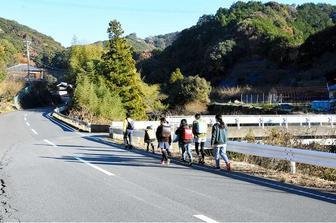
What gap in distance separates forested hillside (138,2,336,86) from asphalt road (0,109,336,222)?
2501 inches

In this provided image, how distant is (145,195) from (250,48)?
99.8 meters

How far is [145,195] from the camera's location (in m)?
10.6

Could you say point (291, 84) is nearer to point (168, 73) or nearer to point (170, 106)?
point (170, 106)

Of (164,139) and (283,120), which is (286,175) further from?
(283,120)

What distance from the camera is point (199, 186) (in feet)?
39.0

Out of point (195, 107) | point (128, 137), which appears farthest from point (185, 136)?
point (195, 107)

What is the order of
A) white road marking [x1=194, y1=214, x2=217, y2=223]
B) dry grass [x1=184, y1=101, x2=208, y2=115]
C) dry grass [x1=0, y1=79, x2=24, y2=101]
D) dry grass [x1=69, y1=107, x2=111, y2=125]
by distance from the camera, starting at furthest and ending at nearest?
1. dry grass [x1=0, y1=79, x2=24, y2=101]
2. dry grass [x1=184, y1=101, x2=208, y2=115]
3. dry grass [x1=69, y1=107, x2=111, y2=125]
4. white road marking [x1=194, y1=214, x2=217, y2=223]

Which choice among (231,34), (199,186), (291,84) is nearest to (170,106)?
(291,84)

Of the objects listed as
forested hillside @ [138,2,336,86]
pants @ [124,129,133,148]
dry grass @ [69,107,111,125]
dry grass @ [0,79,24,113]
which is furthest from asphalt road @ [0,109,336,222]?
forested hillside @ [138,2,336,86]

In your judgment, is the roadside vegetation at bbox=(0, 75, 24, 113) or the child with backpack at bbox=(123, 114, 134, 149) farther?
the roadside vegetation at bbox=(0, 75, 24, 113)

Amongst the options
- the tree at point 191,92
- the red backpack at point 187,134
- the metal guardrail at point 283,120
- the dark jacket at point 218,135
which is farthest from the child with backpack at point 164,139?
the tree at point 191,92

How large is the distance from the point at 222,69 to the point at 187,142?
306 ft

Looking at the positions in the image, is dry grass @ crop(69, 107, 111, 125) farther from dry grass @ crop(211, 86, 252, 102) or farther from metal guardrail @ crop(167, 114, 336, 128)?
dry grass @ crop(211, 86, 252, 102)

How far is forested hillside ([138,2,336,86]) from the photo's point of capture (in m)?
92.1
